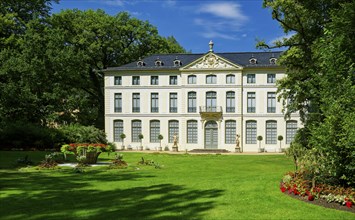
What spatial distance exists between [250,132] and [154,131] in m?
10.2

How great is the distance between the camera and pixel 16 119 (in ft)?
98.7

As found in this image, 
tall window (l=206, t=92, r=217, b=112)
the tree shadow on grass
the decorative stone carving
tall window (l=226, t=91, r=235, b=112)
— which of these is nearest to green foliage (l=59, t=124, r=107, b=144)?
tall window (l=206, t=92, r=217, b=112)

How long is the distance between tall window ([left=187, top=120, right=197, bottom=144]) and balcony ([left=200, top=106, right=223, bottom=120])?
1.31 metres

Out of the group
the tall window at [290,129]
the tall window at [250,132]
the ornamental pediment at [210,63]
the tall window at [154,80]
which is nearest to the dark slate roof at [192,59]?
the ornamental pediment at [210,63]

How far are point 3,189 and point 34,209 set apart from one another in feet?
10.3

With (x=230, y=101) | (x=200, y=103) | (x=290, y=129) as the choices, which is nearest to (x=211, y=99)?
(x=200, y=103)

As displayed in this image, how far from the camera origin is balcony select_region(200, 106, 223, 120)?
37.9 metres

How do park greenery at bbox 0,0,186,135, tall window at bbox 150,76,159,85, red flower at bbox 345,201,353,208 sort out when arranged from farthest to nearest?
tall window at bbox 150,76,159,85, park greenery at bbox 0,0,186,135, red flower at bbox 345,201,353,208

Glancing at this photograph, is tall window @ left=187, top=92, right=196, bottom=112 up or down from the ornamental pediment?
down

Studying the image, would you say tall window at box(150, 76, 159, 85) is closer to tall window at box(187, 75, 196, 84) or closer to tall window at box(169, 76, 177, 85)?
tall window at box(169, 76, 177, 85)

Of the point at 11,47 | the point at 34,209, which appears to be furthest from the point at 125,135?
the point at 34,209

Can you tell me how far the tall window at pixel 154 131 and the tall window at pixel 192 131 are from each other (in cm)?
329

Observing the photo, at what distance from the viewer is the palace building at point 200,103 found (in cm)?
3725

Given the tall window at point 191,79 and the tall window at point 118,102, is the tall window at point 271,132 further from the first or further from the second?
the tall window at point 118,102
